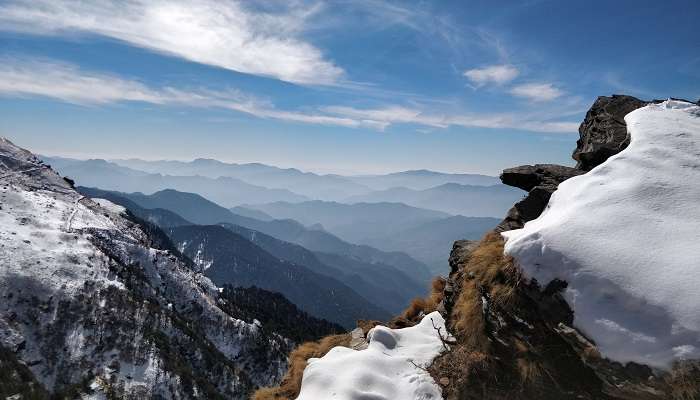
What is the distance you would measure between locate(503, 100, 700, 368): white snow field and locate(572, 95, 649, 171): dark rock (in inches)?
32.6

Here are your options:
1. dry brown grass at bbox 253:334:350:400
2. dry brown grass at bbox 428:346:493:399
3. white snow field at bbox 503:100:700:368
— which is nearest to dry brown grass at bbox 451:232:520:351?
dry brown grass at bbox 428:346:493:399

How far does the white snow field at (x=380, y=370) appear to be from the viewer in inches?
394

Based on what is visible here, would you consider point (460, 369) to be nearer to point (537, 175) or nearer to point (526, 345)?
point (526, 345)

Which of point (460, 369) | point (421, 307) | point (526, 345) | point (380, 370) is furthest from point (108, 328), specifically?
point (526, 345)

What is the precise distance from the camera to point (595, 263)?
8312 mm

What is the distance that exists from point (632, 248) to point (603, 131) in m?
7.40

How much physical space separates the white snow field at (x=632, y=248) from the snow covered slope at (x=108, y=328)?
136592mm

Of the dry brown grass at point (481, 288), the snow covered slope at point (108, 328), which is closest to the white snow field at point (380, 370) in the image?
the dry brown grass at point (481, 288)

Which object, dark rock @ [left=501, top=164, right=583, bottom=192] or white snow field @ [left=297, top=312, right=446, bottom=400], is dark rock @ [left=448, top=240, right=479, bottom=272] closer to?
white snow field @ [left=297, top=312, right=446, bottom=400]

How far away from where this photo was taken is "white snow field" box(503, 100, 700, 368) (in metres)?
7.23

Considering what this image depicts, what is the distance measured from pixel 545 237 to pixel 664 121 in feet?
25.9

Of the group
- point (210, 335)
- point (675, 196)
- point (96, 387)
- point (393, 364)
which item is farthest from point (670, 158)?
point (210, 335)

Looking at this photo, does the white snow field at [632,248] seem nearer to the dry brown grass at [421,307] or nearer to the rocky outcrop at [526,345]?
the rocky outcrop at [526,345]

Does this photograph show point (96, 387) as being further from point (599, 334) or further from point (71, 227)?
point (599, 334)
